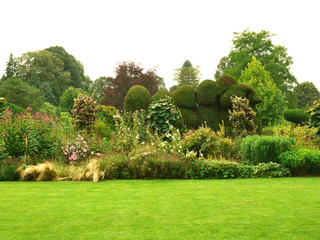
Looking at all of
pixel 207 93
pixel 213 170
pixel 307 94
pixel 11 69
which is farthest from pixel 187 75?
pixel 213 170

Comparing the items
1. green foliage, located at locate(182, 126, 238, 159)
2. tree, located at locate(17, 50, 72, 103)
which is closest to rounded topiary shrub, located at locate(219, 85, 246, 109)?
green foliage, located at locate(182, 126, 238, 159)

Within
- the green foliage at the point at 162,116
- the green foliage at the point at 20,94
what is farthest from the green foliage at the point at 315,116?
the green foliage at the point at 20,94

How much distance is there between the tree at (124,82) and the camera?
2539 cm

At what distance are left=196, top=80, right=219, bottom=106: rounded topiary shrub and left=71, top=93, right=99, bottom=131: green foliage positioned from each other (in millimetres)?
4623

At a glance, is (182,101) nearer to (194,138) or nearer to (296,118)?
(194,138)

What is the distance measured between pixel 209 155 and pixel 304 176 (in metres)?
2.61

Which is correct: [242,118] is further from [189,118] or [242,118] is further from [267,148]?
[267,148]

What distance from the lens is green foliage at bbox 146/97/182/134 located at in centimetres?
1172

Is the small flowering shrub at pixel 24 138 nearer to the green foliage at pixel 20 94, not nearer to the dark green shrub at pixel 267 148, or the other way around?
the dark green shrub at pixel 267 148

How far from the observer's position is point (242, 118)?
1170 cm

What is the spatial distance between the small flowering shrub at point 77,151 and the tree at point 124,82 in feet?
52.0

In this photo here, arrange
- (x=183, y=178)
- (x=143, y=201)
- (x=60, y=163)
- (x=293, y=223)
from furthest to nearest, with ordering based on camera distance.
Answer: (x=60, y=163), (x=183, y=178), (x=143, y=201), (x=293, y=223)

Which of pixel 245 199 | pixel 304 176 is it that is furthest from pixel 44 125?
pixel 304 176

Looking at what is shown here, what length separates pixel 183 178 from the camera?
7961mm
